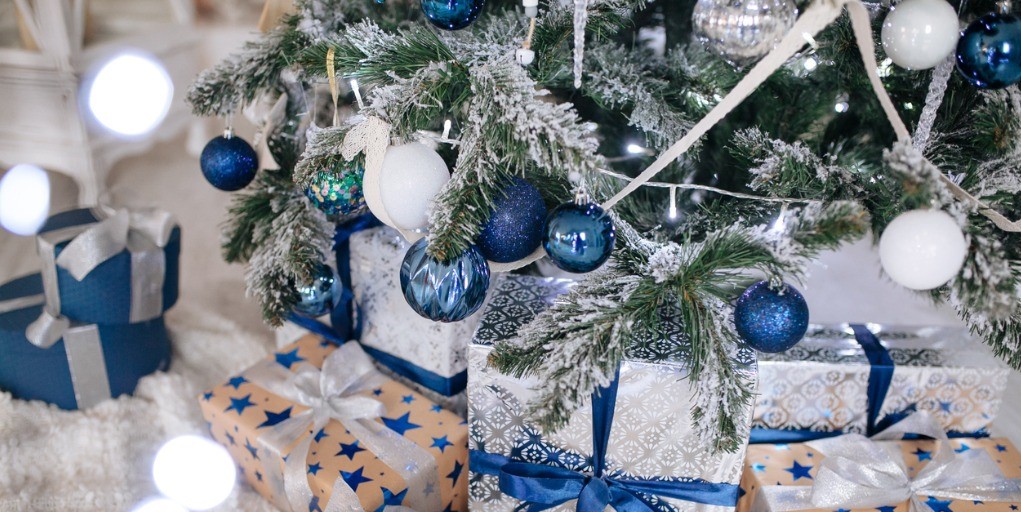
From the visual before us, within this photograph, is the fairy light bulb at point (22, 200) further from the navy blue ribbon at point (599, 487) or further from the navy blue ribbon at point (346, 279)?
the navy blue ribbon at point (599, 487)

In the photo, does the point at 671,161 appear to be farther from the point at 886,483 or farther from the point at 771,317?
the point at 886,483

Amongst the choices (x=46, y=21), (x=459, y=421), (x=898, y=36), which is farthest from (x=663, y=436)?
(x=46, y=21)

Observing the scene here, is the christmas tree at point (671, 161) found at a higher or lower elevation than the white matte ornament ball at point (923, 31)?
lower

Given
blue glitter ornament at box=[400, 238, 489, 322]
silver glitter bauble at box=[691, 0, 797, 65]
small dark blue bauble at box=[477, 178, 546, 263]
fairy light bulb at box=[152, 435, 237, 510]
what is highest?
silver glitter bauble at box=[691, 0, 797, 65]

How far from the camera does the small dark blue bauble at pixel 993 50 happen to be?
52 cm

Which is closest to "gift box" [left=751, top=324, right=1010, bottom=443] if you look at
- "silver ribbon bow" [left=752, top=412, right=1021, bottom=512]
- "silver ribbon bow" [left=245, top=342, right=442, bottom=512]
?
"silver ribbon bow" [left=752, top=412, right=1021, bottom=512]

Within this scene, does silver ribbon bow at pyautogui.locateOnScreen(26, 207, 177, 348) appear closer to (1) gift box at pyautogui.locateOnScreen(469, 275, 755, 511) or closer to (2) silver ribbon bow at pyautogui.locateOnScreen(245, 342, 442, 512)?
(2) silver ribbon bow at pyautogui.locateOnScreen(245, 342, 442, 512)

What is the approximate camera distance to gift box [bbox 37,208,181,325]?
93 cm

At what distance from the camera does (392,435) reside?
2.66 ft

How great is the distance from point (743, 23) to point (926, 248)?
0.23 metres

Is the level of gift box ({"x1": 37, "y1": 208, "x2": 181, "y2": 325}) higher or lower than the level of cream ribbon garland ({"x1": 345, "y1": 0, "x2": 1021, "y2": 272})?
lower

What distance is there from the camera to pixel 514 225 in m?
0.60

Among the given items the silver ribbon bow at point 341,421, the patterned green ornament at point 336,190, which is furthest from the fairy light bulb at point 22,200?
the patterned green ornament at point 336,190

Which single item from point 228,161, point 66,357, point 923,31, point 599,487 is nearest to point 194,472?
point 66,357
